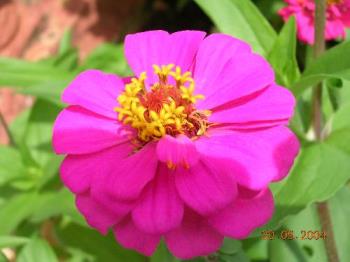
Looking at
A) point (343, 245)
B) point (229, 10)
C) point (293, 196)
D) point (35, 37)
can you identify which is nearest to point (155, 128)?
point (293, 196)

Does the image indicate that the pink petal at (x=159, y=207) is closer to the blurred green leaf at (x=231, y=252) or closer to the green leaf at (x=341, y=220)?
the blurred green leaf at (x=231, y=252)

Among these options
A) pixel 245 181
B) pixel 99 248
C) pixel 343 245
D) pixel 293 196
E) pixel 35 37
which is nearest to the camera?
pixel 245 181

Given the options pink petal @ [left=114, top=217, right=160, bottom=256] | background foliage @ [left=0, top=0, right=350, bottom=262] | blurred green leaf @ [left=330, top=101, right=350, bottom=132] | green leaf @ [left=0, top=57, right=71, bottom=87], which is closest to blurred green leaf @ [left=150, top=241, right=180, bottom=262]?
background foliage @ [left=0, top=0, right=350, bottom=262]

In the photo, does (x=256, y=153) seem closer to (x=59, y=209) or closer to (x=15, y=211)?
(x=59, y=209)

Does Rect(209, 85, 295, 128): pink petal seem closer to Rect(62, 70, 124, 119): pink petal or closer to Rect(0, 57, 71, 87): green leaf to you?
Rect(62, 70, 124, 119): pink petal

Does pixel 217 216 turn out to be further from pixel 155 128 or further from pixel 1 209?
pixel 1 209

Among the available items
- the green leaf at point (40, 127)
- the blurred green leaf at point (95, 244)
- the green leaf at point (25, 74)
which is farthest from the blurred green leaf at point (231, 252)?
the green leaf at point (40, 127)
